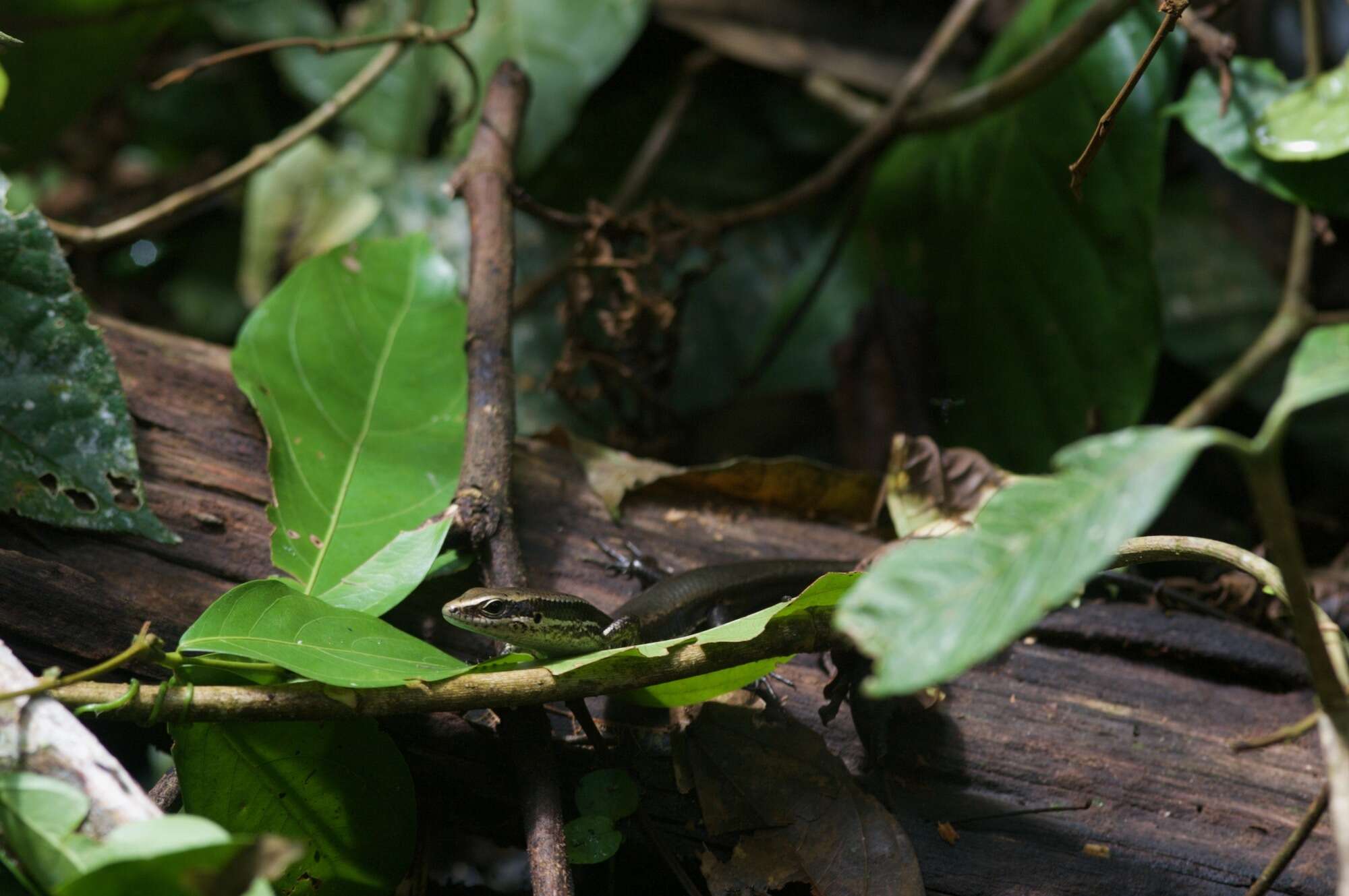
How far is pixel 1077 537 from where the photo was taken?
49.1 inches

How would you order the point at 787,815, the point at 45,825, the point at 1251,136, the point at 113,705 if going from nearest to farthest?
the point at 45,825 < the point at 113,705 < the point at 787,815 < the point at 1251,136

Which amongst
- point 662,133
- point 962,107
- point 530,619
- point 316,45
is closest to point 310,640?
point 530,619

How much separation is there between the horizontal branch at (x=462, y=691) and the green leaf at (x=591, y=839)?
357 millimetres

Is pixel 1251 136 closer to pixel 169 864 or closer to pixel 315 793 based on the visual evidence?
pixel 315 793

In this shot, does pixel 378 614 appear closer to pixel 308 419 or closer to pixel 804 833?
pixel 308 419

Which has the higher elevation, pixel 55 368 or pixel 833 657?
pixel 55 368

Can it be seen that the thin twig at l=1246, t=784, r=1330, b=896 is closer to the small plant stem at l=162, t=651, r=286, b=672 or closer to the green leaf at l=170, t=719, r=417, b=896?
the green leaf at l=170, t=719, r=417, b=896

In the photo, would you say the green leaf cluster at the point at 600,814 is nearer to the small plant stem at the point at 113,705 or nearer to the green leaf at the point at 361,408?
the green leaf at the point at 361,408

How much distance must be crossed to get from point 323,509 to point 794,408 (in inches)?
116

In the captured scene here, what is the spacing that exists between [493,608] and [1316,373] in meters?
1.86

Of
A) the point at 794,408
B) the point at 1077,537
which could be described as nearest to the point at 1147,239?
the point at 794,408

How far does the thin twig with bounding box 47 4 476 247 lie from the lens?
143 inches

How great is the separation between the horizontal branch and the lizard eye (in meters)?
0.41

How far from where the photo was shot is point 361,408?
2.91 metres
